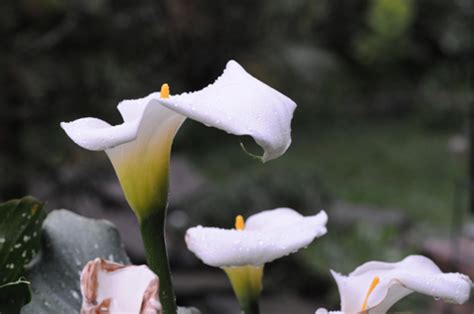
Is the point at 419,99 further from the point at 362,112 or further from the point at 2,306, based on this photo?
the point at 2,306

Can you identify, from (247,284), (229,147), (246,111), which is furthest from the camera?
(229,147)

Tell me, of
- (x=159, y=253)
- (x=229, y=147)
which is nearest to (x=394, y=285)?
(x=159, y=253)

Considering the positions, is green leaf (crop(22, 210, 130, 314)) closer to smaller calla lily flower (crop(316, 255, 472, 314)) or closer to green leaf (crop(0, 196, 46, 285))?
green leaf (crop(0, 196, 46, 285))

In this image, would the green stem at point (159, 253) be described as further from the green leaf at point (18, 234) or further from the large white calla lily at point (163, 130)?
the green leaf at point (18, 234)

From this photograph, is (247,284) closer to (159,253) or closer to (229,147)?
(159,253)

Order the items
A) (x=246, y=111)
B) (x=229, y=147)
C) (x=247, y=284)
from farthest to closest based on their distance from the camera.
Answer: (x=229, y=147)
(x=247, y=284)
(x=246, y=111)

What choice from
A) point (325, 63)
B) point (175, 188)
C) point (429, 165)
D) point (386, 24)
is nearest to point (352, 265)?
point (175, 188)

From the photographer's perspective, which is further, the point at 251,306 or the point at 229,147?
the point at 229,147

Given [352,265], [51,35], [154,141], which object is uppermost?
[154,141]
